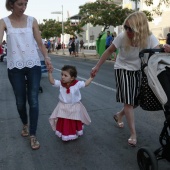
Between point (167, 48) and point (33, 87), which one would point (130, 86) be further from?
point (33, 87)

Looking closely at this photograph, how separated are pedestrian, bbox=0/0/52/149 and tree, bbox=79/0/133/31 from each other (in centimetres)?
2041

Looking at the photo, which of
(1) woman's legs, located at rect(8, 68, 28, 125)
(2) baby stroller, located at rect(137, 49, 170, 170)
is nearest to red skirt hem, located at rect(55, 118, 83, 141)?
(1) woman's legs, located at rect(8, 68, 28, 125)

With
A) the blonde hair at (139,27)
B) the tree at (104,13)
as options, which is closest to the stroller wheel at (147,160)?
the blonde hair at (139,27)

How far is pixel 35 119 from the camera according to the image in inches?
156

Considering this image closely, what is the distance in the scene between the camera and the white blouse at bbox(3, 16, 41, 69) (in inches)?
145

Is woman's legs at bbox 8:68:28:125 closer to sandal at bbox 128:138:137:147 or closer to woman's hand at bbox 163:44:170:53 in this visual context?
sandal at bbox 128:138:137:147

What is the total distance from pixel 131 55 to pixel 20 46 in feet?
4.54

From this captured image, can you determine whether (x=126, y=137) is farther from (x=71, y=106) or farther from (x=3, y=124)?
(x=3, y=124)

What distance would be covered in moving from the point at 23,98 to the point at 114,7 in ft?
69.7

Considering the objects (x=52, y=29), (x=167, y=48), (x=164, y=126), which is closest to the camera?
(x=164, y=126)

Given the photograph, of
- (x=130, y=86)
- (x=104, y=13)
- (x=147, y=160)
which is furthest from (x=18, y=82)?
(x=104, y=13)

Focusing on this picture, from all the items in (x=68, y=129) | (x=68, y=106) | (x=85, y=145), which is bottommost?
(x=85, y=145)

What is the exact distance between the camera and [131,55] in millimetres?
3760

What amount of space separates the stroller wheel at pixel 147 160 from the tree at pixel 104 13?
21.3m
